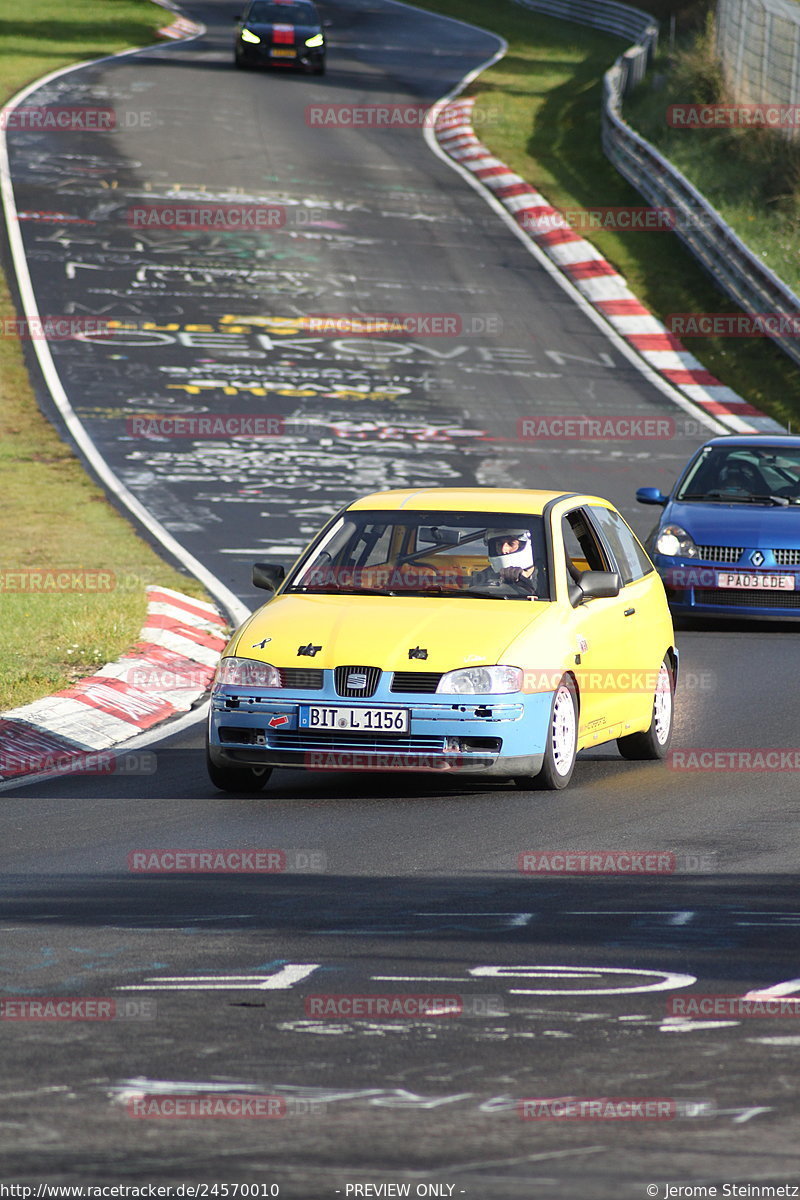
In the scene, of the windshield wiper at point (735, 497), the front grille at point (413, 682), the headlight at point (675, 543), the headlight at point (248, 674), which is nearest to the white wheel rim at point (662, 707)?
the front grille at point (413, 682)

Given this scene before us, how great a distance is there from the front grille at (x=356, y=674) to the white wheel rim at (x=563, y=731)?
3.13ft

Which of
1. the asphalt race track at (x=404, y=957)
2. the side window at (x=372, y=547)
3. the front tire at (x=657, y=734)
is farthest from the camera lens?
the front tire at (x=657, y=734)

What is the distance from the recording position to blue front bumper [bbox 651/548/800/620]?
16750mm

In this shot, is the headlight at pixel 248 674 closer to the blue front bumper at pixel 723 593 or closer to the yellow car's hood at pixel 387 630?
the yellow car's hood at pixel 387 630

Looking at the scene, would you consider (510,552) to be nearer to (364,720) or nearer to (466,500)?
(466,500)

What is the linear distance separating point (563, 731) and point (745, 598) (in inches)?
270

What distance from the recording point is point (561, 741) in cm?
1036

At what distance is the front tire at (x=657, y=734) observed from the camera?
455 inches

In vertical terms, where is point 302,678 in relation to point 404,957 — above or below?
below

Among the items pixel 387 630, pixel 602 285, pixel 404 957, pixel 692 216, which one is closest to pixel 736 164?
pixel 692 216

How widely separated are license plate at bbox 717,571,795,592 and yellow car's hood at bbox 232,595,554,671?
6.54 m

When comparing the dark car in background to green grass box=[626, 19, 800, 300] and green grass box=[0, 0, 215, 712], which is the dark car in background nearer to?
green grass box=[626, 19, 800, 300]

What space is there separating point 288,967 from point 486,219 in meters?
31.3

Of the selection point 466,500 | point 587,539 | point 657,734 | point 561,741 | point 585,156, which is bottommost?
point 585,156
